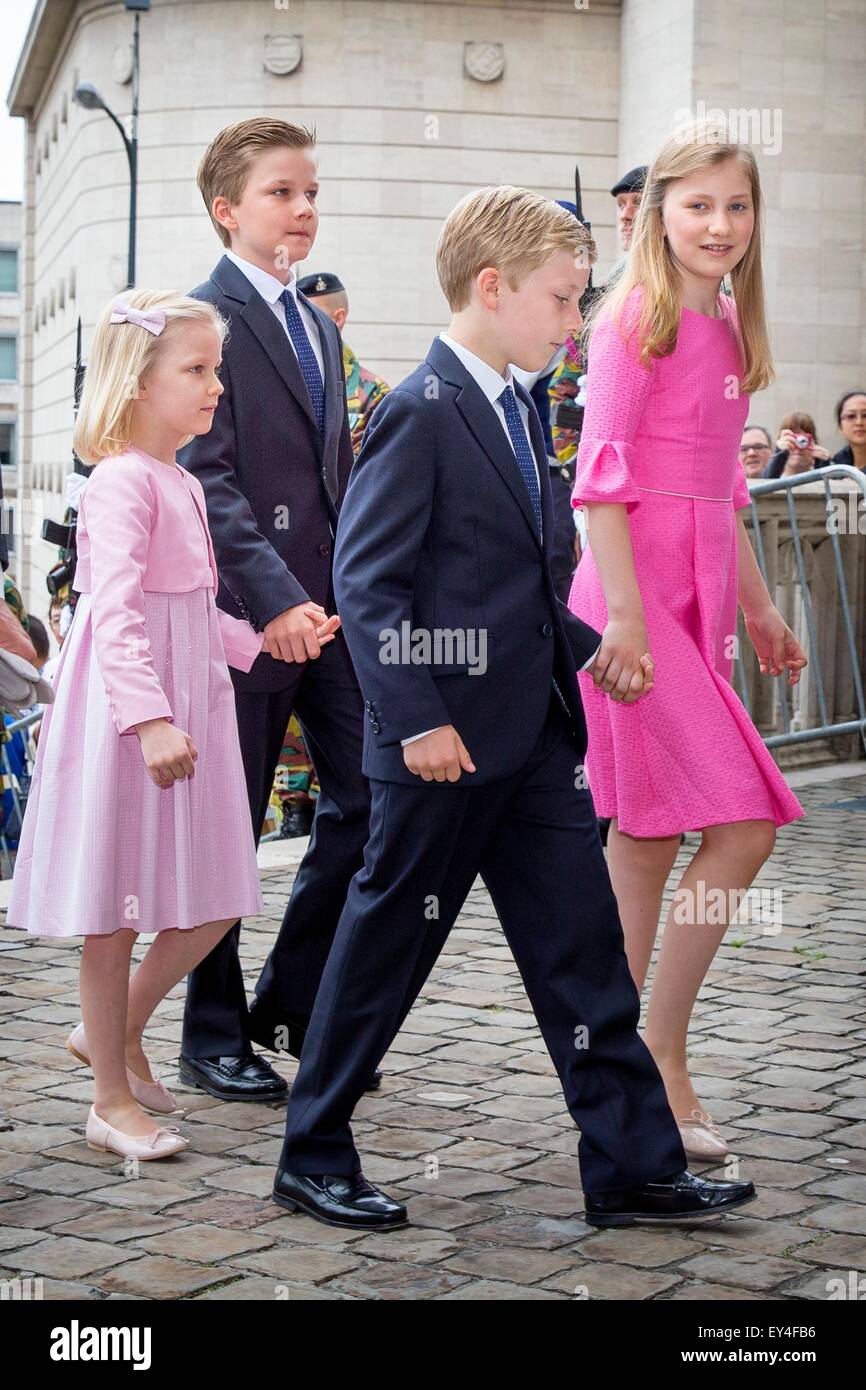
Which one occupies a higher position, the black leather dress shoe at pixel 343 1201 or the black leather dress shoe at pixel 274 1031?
the black leather dress shoe at pixel 274 1031

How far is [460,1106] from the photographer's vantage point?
4.48m

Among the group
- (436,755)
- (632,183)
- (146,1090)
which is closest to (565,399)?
(632,183)

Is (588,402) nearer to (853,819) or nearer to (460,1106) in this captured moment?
(460,1106)

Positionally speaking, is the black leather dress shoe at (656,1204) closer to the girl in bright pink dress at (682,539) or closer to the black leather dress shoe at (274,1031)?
the girl in bright pink dress at (682,539)

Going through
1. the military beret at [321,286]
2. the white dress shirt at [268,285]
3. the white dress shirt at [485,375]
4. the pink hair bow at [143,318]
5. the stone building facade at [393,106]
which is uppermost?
the stone building facade at [393,106]

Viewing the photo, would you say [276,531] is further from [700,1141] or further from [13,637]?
[700,1141]

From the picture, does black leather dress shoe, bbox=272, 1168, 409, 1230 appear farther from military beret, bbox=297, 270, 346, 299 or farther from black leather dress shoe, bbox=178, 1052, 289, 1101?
military beret, bbox=297, 270, 346, 299

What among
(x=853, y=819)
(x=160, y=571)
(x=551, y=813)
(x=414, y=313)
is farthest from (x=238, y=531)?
(x=414, y=313)

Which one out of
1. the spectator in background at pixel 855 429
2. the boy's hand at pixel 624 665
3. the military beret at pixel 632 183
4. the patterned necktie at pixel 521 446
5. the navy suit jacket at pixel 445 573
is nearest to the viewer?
the navy suit jacket at pixel 445 573

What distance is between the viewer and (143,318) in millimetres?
4109

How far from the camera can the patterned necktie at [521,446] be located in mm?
3684

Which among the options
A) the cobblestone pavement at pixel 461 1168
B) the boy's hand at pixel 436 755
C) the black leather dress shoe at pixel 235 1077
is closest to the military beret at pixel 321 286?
the cobblestone pavement at pixel 461 1168

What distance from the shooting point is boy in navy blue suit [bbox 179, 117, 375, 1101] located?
14.5 feet

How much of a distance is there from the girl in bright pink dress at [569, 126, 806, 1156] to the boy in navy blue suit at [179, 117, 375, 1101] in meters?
0.70
